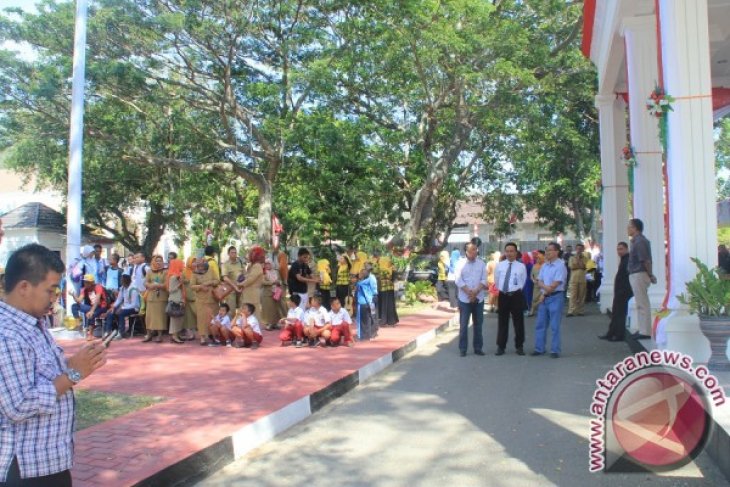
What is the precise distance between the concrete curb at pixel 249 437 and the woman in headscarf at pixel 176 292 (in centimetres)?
435

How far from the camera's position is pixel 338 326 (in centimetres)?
1024

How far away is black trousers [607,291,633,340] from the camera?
9961 millimetres

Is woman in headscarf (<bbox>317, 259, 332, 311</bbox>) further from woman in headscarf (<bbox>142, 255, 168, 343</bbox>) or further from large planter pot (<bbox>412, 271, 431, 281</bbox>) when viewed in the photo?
large planter pot (<bbox>412, 271, 431, 281</bbox>)

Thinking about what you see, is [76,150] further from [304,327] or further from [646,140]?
[646,140]

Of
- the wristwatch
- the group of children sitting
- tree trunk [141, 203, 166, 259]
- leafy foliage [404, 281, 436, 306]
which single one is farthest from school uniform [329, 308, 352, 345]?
tree trunk [141, 203, 166, 259]

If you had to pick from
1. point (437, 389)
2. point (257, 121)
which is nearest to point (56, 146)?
point (257, 121)

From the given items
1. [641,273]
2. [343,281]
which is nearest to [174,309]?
[343,281]

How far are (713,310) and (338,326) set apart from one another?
5.76 metres

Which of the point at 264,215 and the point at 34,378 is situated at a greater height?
the point at 264,215

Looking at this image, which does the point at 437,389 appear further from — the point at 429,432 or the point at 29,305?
the point at 29,305

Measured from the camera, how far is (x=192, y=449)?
497 cm

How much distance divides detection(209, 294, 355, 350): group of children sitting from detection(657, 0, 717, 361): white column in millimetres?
5059

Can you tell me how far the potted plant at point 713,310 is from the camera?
586 cm

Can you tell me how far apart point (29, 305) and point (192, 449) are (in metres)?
2.77
